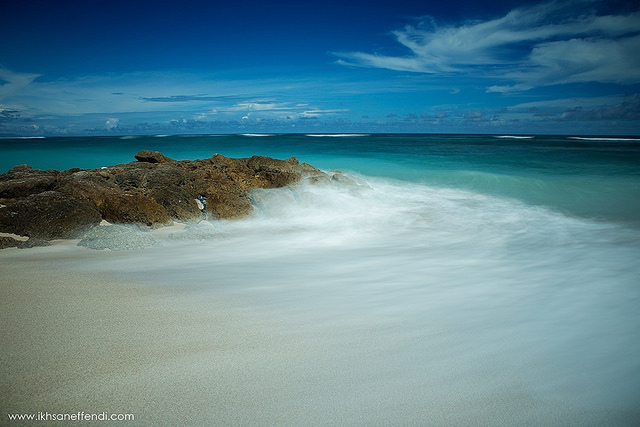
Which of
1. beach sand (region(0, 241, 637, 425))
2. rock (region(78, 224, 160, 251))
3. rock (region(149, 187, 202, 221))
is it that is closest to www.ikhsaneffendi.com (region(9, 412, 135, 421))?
beach sand (region(0, 241, 637, 425))

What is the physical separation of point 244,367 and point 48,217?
12.0 ft

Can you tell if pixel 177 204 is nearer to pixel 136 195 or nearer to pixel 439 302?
pixel 136 195

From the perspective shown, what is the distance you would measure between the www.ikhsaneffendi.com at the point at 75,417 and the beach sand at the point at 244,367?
0.07ft

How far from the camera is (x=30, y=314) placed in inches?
90.9

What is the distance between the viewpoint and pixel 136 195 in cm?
502

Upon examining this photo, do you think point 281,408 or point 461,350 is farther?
point 461,350

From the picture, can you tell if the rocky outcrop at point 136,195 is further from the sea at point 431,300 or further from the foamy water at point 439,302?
the foamy water at point 439,302

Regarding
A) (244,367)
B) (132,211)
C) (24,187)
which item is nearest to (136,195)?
(132,211)

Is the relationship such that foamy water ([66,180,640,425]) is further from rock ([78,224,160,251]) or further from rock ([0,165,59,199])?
rock ([0,165,59,199])

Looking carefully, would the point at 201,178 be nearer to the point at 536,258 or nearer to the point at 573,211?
the point at 536,258

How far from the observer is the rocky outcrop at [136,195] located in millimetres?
4227

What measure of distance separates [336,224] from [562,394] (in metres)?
3.87

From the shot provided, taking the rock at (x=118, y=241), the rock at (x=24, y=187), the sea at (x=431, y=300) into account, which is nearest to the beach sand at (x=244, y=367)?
the sea at (x=431, y=300)

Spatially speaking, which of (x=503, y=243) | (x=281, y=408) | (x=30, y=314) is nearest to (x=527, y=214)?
(x=503, y=243)
